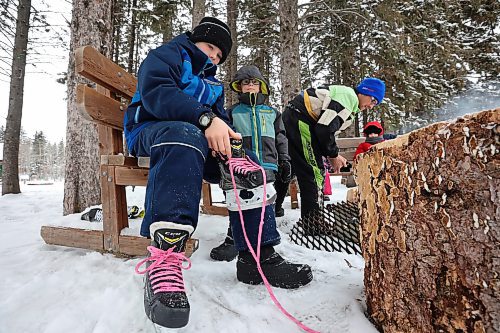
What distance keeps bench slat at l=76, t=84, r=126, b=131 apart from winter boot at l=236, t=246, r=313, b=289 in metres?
1.33

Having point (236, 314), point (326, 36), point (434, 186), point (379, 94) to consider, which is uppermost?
point (326, 36)

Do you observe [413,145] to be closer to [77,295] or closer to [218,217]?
[77,295]

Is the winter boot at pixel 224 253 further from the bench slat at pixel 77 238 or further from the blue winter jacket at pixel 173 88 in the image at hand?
the blue winter jacket at pixel 173 88

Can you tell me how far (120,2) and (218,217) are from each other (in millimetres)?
9503

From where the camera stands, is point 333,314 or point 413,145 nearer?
point 413,145

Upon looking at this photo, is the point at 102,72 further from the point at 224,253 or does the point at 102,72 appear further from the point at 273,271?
the point at 273,271

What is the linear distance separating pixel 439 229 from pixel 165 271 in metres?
0.96

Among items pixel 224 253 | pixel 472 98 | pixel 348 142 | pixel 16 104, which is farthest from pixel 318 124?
pixel 16 104

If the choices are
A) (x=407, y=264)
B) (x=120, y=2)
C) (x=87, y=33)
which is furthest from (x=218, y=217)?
(x=120, y=2)

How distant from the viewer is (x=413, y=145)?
0.98 meters

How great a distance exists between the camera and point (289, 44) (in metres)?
6.16

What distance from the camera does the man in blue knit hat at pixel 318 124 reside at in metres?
3.09

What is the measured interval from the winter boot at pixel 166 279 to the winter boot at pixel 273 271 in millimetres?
479

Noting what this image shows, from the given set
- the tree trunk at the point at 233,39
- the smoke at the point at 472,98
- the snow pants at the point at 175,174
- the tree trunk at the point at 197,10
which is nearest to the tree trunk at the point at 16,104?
the tree trunk at the point at 197,10
